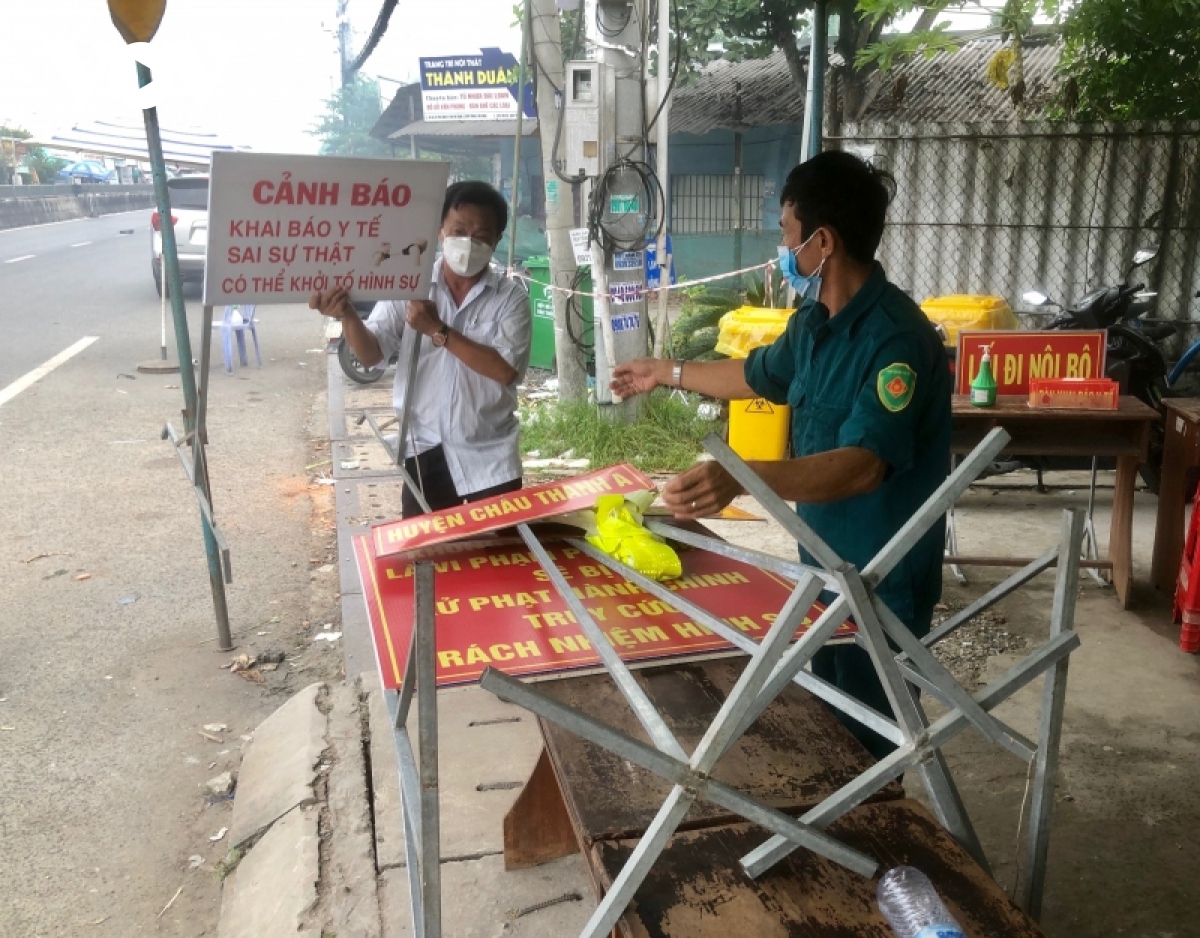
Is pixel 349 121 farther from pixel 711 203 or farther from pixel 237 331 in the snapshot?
pixel 237 331

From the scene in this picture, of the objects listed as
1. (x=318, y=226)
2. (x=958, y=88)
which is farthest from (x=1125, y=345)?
(x=958, y=88)

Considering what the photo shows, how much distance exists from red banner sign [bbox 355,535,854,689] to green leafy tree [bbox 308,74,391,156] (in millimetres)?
38645

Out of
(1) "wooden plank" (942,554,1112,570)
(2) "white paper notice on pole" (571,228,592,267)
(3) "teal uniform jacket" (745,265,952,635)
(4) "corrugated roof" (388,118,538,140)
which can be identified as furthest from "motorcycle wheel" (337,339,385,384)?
(4) "corrugated roof" (388,118,538,140)

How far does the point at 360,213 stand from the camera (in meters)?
2.89

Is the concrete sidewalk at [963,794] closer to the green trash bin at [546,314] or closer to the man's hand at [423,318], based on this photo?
the man's hand at [423,318]

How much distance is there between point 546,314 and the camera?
366 inches

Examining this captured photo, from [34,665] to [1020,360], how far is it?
13.8 feet

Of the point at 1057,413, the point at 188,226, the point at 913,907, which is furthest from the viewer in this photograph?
the point at 188,226

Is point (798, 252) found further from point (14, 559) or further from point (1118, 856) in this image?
point (14, 559)

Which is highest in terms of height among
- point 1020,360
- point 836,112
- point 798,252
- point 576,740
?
point 836,112

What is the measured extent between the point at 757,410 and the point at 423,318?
10.6 ft

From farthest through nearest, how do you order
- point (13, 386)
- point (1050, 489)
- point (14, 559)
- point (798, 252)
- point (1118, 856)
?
point (13, 386)
point (1050, 489)
point (14, 559)
point (1118, 856)
point (798, 252)

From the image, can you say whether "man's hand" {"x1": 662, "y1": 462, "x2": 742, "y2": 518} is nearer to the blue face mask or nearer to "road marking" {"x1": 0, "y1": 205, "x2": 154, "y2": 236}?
the blue face mask

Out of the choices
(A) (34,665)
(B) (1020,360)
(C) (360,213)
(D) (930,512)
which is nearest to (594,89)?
(B) (1020,360)
